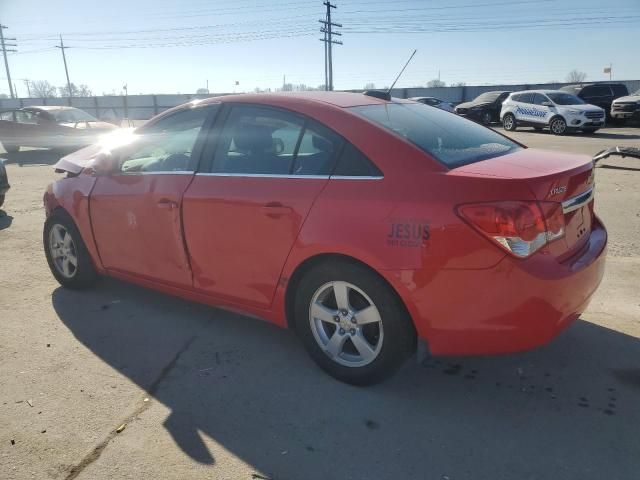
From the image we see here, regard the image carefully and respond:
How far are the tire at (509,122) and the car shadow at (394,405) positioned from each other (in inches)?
809

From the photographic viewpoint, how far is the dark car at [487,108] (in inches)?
1002

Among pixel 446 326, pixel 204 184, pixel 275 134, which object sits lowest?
pixel 446 326

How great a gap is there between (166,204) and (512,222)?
228 centimetres

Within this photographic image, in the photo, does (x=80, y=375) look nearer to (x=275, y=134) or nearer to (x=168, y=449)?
(x=168, y=449)

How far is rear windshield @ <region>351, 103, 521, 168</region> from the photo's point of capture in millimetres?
2916

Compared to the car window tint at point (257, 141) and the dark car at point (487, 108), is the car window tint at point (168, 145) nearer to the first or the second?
the car window tint at point (257, 141)

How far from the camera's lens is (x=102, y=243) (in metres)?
4.21

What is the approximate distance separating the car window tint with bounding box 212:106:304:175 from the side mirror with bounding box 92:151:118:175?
1048 millimetres

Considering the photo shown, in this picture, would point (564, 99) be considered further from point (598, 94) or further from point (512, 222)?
point (512, 222)

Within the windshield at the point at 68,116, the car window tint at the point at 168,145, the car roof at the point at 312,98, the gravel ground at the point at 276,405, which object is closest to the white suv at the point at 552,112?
the windshield at the point at 68,116

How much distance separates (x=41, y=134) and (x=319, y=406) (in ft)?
56.5

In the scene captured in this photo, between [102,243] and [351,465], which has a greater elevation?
[102,243]

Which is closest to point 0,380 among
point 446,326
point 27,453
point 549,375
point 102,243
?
point 27,453

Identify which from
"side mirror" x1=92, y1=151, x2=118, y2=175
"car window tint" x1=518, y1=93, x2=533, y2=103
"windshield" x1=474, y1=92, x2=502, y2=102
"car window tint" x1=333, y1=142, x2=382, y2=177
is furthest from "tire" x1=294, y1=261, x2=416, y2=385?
"windshield" x1=474, y1=92, x2=502, y2=102
